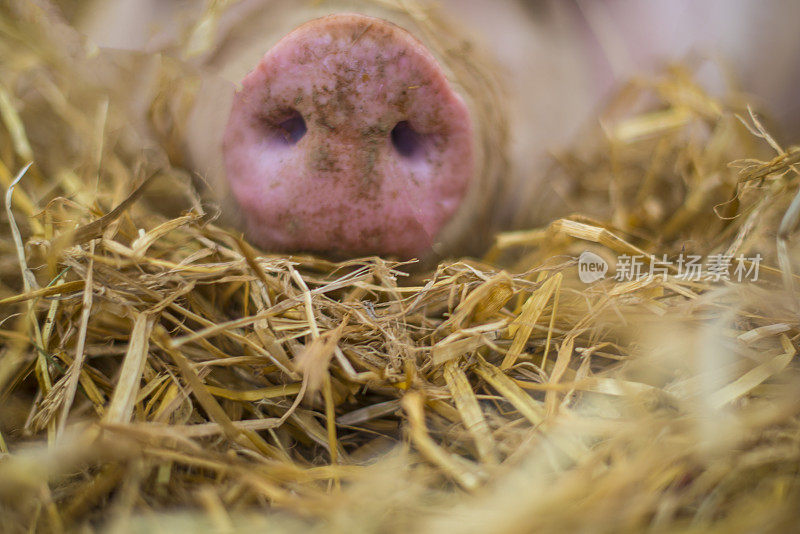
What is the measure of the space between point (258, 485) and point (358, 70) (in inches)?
14.9

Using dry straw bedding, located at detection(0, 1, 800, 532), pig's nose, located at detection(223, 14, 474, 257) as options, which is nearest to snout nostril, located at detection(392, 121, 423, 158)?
pig's nose, located at detection(223, 14, 474, 257)

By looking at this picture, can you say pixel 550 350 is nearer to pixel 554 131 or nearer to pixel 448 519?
pixel 448 519

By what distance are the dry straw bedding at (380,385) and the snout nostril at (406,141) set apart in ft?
0.42

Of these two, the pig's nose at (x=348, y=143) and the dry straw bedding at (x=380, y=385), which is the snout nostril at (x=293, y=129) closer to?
the pig's nose at (x=348, y=143)

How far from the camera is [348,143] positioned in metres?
0.57

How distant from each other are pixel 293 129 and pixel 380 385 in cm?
29

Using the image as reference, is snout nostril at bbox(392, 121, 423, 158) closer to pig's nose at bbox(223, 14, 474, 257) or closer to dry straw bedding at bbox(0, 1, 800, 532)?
pig's nose at bbox(223, 14, 474, 257)

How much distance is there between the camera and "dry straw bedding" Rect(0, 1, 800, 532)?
1.25 ft

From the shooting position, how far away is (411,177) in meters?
0.60

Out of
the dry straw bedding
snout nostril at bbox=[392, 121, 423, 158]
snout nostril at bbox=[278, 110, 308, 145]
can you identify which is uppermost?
snout nostril at bbox=[278, 110, 308, 145]

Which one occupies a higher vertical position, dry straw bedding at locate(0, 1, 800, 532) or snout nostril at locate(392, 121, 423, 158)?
snout nostril at locate(392, 121, 423, 158)

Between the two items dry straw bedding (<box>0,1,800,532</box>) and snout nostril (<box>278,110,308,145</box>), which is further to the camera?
snout nostril (<box>278,110,308,145</box>)

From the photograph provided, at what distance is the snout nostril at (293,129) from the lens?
0.60 m

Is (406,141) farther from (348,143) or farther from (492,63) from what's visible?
(492,63)
